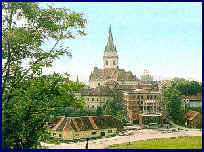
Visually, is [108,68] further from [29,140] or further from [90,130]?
[29,140]

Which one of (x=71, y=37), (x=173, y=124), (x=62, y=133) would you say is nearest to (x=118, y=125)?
(x=62, y=133)

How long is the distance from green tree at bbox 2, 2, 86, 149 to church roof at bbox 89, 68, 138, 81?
40.4 metres

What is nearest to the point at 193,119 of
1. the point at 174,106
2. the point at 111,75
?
the point at 174,106

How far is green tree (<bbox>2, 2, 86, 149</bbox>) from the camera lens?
4789 millimetres

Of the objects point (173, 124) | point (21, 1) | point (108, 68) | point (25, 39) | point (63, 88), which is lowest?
point (173, 124)

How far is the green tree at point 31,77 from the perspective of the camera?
4789 mm

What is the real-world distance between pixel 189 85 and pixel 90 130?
29.7 meters

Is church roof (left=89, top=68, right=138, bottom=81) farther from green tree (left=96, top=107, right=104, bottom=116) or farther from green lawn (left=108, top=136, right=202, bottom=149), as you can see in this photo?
green lawn (left=108, top=136, right=202, bottom=149)

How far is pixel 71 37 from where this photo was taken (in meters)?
5.62

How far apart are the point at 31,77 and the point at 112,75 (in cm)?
4108

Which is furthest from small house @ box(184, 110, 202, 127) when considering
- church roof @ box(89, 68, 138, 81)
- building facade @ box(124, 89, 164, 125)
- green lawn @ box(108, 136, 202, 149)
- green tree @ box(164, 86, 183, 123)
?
church roof @ box(89, 68, 138, 81)

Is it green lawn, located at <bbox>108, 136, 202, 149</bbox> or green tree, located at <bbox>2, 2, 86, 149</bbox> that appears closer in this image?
green tree, located at <bbox>2, 2, 86, 149</bbox>

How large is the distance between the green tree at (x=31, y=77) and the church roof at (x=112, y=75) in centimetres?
4040

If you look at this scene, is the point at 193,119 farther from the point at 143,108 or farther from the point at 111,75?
the point at 111,75
